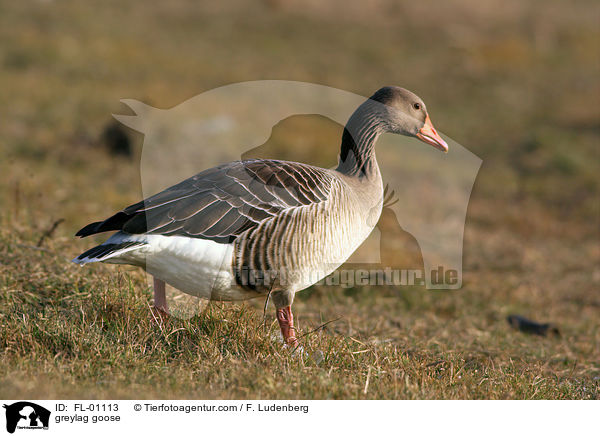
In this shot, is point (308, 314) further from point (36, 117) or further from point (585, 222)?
point (36, 117)

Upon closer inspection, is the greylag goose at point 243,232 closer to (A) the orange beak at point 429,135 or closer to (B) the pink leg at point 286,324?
(B) the pink leg at point 286,324


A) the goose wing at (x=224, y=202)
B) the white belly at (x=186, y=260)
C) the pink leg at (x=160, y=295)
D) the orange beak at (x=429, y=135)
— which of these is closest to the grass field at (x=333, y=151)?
the pink leg at (x=160, y=295)

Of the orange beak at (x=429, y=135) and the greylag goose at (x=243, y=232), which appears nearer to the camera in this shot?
the greylag goose at (x=243, y=232)

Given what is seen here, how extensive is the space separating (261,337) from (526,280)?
5.49 meters

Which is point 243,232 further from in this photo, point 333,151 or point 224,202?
point 333,151

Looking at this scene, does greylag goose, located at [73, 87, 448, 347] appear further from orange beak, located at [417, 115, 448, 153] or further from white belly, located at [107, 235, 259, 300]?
orange beak, located at [417, 115, 448, 153]

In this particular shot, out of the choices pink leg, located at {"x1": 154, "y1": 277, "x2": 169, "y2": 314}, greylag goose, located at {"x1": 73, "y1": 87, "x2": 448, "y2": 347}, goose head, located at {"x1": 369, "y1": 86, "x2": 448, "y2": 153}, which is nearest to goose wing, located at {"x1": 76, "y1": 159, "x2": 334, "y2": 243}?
greylag goose, located at {"x1": 73, "y1": 87, "x2": 448, "y2": 347}

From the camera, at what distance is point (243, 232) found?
453 cm

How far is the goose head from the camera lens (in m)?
5.46

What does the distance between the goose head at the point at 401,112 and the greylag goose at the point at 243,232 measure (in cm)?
80

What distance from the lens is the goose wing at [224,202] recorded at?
4438mm

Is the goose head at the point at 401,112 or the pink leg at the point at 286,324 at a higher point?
the goose head at the point at 401,112

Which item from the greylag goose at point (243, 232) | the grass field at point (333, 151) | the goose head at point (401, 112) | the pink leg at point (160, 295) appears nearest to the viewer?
the grass field at point (333, 151)
